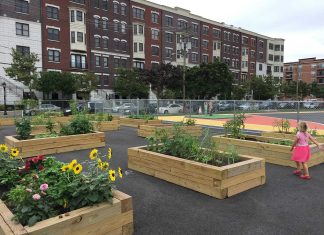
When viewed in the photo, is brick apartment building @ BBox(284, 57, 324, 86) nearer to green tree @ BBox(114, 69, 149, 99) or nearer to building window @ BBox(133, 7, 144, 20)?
building window @ BBox(133, 7, 144, 20)

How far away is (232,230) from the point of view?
420 centimetres

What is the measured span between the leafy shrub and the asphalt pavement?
78 cm

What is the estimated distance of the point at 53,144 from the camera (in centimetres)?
960

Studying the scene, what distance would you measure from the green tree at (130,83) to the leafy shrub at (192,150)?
40468 millimetres

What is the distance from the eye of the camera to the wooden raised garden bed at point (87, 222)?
325cm

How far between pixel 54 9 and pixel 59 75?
449 inches

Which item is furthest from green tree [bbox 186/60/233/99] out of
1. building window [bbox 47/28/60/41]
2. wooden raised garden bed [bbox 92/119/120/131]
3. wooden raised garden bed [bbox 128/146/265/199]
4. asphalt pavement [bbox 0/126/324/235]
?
wooden raised garden bed [bbox 128/146/265/199]

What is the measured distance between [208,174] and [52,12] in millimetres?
45467

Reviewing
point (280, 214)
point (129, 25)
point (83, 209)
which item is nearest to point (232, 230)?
point (280, 214)

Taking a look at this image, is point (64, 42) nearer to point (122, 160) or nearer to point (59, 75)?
point (59, 75)

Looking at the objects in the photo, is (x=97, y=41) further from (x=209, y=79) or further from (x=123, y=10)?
(x=209, y=79)

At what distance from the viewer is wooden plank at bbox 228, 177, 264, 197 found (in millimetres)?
5580

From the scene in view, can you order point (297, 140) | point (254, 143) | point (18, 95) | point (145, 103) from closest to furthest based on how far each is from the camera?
point (297, 140) < point (254, 143) < point (145, 103) < point (18, 95)

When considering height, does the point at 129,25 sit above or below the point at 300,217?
above
